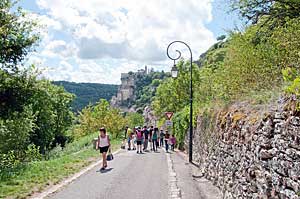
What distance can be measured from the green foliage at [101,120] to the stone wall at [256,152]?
44.9 m

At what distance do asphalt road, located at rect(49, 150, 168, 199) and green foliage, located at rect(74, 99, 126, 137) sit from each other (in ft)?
133

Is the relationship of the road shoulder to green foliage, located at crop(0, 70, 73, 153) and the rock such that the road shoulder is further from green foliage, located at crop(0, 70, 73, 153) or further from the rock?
green foliage, located at crop(0, 70, 73, 153)

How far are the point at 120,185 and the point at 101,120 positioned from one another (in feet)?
158

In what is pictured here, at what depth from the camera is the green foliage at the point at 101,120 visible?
190 feet

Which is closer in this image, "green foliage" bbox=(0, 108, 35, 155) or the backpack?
the backpack

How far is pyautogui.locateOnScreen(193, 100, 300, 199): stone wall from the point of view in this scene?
5.72 meters

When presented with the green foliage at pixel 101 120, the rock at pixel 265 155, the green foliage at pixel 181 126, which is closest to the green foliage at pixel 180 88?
the green foliage at pixel 101 120

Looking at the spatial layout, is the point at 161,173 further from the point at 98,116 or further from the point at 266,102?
the point at 98,116

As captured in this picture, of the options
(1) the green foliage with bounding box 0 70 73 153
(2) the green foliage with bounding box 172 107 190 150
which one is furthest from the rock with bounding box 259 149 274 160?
(2) the green foliage with bounding box 172 107 190 150

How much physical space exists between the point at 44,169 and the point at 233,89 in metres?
7.09

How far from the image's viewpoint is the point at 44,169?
49.2 ft

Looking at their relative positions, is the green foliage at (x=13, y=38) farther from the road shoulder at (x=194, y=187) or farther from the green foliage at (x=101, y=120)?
the green foliage at (x=101, y=120)

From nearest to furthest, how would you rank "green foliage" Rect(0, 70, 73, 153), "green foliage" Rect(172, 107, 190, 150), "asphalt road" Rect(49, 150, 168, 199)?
1. "asphalt road" Rect(49, 150, 168, 199)
2. "green foliage" Rect(0, 70, 73, 153)
3. "green foliage" Rect(172, 107, 190, 150)

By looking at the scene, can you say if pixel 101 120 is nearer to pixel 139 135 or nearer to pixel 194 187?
pixel 139 135
